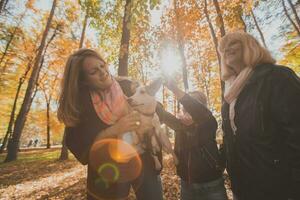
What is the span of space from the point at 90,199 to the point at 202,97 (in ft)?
6.90

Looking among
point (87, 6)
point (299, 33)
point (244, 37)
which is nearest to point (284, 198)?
point (244, 37)

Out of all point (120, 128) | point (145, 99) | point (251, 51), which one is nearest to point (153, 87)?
point (145, 99)

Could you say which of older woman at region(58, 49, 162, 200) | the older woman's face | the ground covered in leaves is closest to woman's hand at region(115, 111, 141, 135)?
older woman at region(58, 49, 162, 200)

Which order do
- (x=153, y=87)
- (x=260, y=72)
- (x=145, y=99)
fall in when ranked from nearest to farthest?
(x=260, y=72)
(x=145, y=99)
(x=153, y=87)

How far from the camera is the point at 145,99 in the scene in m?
2.38

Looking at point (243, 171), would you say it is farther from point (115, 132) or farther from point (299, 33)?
point (299, 33)

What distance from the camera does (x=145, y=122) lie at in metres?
2.38

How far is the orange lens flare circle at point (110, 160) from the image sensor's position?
2000 mm

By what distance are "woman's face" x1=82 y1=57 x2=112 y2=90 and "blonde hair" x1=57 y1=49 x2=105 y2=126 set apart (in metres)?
0.06

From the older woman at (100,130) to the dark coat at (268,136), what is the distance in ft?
2.98

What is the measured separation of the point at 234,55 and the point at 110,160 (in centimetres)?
179

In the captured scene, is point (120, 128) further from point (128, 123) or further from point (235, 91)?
point (235, 91)

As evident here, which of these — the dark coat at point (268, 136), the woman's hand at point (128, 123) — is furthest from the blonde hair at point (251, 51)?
the woman's hand at point (128, 123)

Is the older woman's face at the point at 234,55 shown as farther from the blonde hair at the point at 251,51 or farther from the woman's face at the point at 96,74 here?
the woman's face at the point at 96,74
